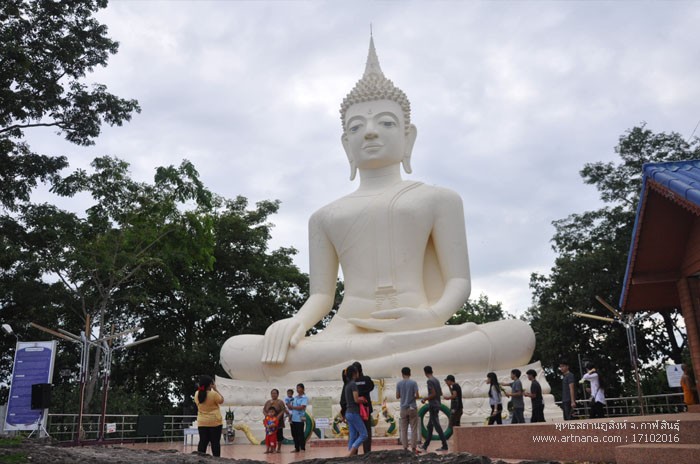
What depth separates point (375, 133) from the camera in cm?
1254

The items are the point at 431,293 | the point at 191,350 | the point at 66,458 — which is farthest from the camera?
the point at 191,350

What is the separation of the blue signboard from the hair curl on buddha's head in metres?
7.05

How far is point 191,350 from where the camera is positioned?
21.7 meters

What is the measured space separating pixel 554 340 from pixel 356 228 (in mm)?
13019

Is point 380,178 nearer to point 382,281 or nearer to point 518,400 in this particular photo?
point 382,281

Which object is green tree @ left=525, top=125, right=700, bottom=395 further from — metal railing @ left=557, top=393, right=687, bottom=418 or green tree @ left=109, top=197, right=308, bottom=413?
green tree @ left=109, top=197, right=308, bottom=413

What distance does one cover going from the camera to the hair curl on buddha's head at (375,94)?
13.0 metres

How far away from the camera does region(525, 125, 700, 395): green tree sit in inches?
857

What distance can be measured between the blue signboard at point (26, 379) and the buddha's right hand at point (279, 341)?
12.3ft

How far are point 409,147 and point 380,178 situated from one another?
1.03m

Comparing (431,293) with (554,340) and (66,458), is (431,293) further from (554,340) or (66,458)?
(554,340)

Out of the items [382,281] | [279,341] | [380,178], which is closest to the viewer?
[279,341]

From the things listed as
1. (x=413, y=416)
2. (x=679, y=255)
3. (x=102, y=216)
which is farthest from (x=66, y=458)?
(x=102, y=216)

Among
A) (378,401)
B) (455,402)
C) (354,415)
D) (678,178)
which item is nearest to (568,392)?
(455,402)
